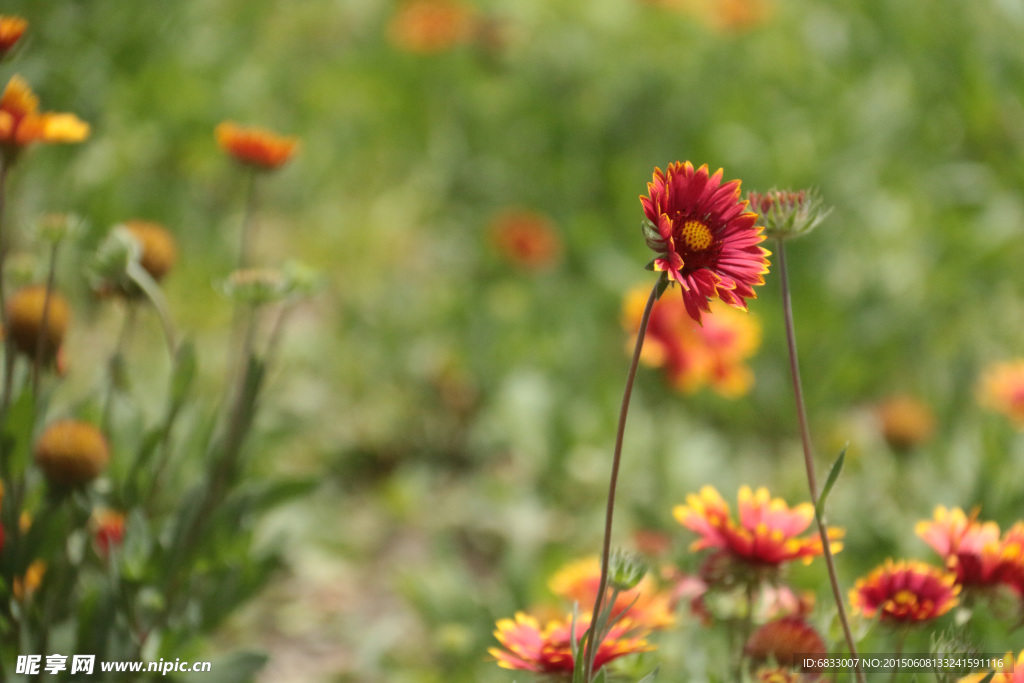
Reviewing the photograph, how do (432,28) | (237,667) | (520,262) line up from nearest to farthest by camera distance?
1. (237,667)
2. (520,262)
3. (432,28)

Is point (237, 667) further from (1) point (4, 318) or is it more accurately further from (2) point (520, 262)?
(2) point (520, 262)

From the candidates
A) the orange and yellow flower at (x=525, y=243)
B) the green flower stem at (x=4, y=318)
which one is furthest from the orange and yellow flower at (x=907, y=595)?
the orange and yellow flower at (x=525, y=243)

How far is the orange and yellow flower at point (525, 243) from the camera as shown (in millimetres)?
2318

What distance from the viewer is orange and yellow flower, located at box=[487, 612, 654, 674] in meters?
0.81

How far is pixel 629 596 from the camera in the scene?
113 centimetres

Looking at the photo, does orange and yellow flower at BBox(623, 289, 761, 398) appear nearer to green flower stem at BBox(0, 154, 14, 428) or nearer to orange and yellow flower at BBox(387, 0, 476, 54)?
green flower stem at BBox(0, 154, 14, 428)

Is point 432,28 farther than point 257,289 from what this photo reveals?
Yes

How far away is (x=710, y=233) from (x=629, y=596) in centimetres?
55

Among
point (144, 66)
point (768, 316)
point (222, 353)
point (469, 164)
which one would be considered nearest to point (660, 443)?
point (768, 316)

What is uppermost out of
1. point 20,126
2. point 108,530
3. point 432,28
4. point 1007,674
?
point 432,28

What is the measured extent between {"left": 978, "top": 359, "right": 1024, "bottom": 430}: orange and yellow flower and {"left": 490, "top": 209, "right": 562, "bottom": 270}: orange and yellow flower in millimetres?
1096

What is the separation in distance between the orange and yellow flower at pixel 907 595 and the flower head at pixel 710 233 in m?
0.37

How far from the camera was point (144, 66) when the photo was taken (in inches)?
103

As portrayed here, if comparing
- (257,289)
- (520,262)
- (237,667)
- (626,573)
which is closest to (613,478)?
(626,573)
